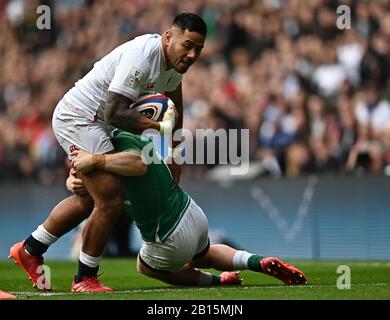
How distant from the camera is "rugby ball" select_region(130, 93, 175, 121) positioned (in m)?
7.98

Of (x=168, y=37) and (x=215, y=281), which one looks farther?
(x=215, y=281)

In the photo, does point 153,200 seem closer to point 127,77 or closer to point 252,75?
point 127,77

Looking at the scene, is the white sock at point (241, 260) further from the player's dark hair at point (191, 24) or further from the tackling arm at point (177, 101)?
the player's dark hair at point (191, 24)

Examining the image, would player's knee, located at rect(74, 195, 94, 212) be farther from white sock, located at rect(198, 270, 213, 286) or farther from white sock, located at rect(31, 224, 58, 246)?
white sock, located at rect(198, 270, 213, 286)

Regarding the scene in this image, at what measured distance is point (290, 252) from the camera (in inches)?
555

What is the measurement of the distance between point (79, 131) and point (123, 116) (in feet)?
1.85

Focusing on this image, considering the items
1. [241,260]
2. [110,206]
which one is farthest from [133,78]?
[241,260]

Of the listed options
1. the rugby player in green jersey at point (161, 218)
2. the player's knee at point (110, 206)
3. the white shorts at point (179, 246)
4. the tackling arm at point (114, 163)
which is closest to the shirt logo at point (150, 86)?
the rugby player in green jersey at point (161, 218)

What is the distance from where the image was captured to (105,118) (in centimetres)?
786

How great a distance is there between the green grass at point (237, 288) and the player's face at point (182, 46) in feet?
5.75

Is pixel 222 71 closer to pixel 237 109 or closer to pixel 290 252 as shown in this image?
pixel 237 109

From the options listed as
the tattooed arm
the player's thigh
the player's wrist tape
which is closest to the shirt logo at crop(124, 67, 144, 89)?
the tattooed arm

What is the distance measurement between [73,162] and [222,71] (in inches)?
359
